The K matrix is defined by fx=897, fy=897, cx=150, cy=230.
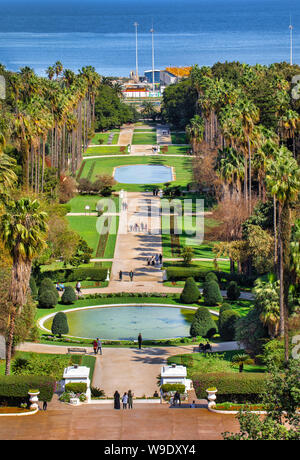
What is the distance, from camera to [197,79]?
136 meters

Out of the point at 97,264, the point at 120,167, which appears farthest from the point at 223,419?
the point at 120,167

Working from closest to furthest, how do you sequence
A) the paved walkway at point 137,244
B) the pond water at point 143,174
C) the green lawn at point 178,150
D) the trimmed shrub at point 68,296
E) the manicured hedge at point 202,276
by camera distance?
the trimmed shrub at point 68,296
the manicured hedge at point 202,276
the paved walkway at point 137,244
the pond water at point 143,174
the green lawn at point 178,150

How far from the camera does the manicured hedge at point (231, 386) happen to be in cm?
4031

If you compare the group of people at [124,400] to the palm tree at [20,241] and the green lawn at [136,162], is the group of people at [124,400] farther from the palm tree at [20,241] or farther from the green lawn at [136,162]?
the green lawn at [136,162]

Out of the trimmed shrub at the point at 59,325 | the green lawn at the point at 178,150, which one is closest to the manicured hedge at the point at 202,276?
the trimmed shrub at the point at 59,325

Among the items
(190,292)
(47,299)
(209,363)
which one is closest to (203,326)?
(209,363)

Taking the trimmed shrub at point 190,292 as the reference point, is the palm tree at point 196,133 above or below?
above

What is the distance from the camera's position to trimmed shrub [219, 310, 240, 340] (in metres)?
54.5

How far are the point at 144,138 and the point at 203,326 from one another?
9514 centimetres

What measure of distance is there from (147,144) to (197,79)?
1350 centimetres

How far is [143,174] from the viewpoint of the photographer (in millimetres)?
119188

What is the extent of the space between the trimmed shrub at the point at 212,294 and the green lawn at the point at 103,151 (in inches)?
2775

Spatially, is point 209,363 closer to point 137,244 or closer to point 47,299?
A: point 47,299

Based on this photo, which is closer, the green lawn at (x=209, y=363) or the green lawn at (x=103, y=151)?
the green lawn at (x=209, y=363)
